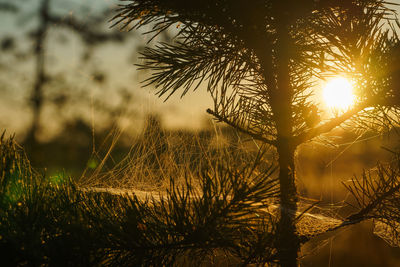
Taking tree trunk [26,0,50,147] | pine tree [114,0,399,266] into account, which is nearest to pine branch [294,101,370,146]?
pine tree [114,0,399,266]

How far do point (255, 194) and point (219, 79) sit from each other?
442 millimetres

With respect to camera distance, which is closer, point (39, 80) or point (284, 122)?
point (284, 122)

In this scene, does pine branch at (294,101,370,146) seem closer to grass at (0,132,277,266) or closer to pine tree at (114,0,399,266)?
pine tree at (114,0,399,266)

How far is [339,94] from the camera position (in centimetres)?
79

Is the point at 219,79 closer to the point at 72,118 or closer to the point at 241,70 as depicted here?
the point at 241,70

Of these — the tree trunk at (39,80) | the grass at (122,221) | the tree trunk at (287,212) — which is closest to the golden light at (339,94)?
the tree trunk at (287,212)

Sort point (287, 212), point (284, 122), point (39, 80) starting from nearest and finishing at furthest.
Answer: point (287, 212), point (284, 122), point (39, 80)

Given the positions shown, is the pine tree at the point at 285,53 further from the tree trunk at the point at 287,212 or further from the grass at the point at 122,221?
the grass at the point at 122,221

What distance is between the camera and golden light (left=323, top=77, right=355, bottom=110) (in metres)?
0.73

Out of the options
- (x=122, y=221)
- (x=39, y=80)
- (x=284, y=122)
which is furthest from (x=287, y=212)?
(x=39, y=80)

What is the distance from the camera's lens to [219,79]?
806 mm

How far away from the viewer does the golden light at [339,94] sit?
2.38 feet

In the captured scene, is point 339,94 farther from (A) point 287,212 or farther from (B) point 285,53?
(A) point 287,212

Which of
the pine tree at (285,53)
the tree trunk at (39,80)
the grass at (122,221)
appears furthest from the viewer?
the tree trunk at (39,80)
